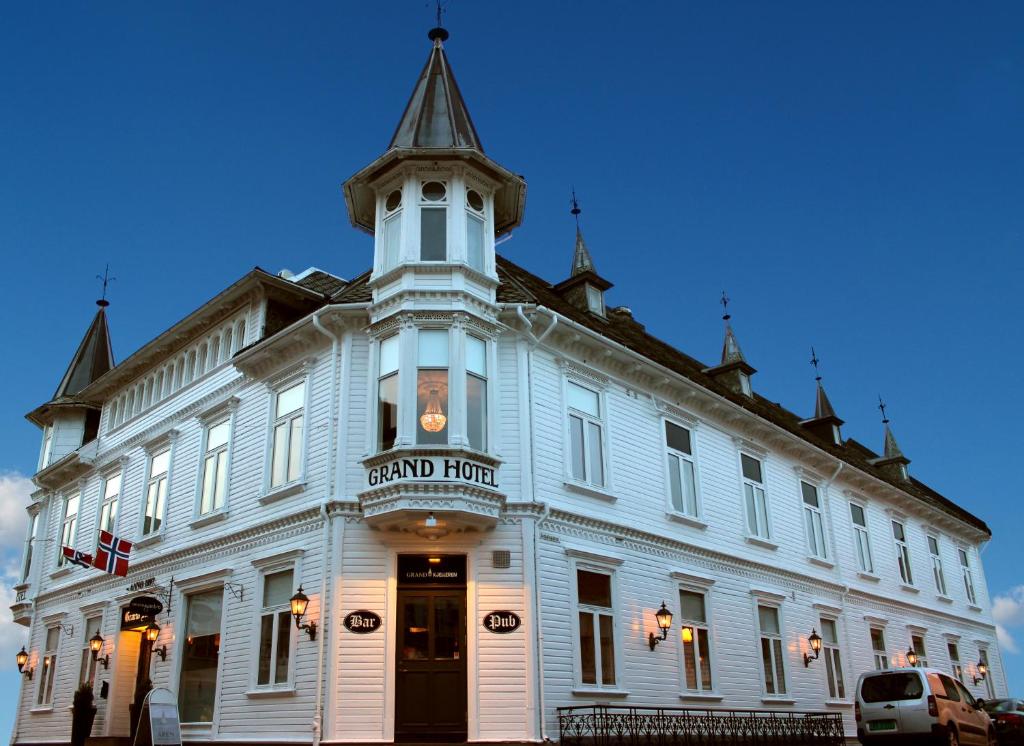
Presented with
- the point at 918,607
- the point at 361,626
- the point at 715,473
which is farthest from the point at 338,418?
the point at 918,607

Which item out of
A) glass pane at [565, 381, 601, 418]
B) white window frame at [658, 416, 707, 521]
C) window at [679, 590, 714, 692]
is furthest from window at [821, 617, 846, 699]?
glass pane at [565, 381, 601, 418]

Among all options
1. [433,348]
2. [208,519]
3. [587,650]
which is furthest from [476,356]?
[208,519]

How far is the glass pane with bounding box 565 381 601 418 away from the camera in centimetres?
2053

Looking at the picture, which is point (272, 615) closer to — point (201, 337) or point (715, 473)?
point (201, 337)

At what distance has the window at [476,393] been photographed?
1817 centimetres

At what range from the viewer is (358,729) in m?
16.2

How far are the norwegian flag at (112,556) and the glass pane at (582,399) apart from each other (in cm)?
1171

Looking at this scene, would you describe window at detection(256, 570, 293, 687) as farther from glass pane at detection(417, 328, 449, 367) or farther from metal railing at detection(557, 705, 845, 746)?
metal railing at detection(557, 705, 845, 746)

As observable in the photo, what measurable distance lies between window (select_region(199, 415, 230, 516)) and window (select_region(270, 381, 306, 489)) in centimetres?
204

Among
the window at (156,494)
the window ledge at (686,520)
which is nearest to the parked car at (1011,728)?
the window ledge at (686,520)

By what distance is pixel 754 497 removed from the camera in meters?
25.9

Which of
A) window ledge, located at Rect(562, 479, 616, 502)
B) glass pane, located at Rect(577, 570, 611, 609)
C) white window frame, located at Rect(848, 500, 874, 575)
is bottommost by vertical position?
glass pane, located at Rect(577, 570, 611, 609)

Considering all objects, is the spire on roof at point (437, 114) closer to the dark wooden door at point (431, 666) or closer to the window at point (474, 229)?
the window at point (474, 229)

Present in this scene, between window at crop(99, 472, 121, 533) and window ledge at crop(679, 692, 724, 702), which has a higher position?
window at crop(99, 472, 121, 533)
